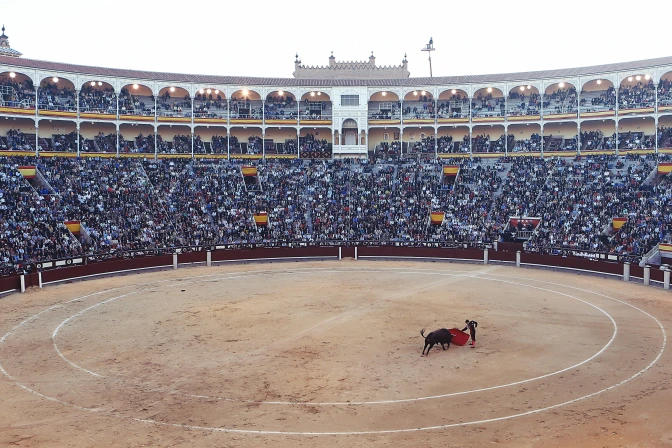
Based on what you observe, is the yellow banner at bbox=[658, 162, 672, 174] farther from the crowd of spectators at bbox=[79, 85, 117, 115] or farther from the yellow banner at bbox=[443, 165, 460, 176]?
the crowd of spectators at bbox=[79, 85, 117, 115]

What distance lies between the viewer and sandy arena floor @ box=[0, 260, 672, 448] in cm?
1133

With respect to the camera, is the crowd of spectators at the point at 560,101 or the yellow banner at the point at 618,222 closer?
the yellow banner at the point at 618,222

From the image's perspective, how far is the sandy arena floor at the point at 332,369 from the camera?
446 inches

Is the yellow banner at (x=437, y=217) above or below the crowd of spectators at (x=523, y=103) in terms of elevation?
below

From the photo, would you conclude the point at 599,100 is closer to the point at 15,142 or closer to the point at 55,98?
the point at 55,98

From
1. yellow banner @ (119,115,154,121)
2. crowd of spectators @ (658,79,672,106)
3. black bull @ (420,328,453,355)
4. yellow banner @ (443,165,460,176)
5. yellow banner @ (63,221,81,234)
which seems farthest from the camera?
yellow banner @ (119,115,154,121)

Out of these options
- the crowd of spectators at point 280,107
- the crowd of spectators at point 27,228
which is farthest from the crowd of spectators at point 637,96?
the crowd of spectators at point 27,228

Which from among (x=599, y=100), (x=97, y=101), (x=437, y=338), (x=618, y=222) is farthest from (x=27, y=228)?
(x=599, y=100)

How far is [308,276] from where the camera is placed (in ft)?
108

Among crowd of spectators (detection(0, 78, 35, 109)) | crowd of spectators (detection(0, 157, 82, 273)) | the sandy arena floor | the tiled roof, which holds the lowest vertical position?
the sandy arena floor

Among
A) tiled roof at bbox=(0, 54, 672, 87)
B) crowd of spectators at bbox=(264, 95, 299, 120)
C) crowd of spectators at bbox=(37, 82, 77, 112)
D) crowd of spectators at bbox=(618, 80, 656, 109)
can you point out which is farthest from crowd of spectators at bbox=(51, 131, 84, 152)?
crowd of spectators at bbox=(618, 80, 656, 109)

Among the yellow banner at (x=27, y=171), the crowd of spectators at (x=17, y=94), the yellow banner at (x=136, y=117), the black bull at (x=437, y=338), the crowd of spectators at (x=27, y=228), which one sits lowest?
the black bull at (x=437, y=338)

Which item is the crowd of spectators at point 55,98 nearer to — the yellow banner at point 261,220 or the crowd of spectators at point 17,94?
the crowd of spectators at point 17,94

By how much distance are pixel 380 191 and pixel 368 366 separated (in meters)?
35.8
